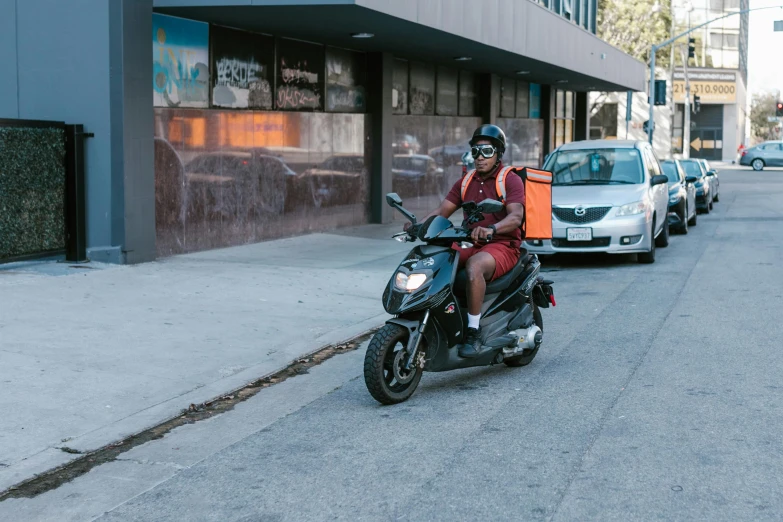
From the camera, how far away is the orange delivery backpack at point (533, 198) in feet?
25.0

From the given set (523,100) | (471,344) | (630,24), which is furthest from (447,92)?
(630,24)

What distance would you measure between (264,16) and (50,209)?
408 cm

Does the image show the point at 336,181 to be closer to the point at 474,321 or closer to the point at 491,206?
the point at 474,321

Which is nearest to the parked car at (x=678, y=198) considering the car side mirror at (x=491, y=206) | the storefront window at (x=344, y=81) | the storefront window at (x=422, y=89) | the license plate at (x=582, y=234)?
the storefront window at (x=422, y=89)

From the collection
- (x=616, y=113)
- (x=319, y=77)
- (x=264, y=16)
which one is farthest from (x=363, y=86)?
(x=616, y=113)

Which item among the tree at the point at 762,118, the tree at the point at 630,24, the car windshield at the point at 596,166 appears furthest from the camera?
the tree at the point at 762,118

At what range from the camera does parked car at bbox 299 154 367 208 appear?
18719 mm

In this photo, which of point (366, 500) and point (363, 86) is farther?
point (363, 86)

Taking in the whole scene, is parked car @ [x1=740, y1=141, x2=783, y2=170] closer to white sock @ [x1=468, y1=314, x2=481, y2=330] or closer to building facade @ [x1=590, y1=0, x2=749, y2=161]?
building facade @ [x1=590, y1=0, x2=749, y2=161]

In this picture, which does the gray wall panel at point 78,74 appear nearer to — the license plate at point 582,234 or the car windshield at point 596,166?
the license plate at point 582,234

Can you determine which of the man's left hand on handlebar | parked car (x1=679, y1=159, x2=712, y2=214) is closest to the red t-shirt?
the man's left hand on handlebar

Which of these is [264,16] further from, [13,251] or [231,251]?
[13,251]

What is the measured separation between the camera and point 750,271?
14406mm

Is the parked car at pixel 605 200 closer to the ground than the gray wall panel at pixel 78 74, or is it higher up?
closer to the ground
